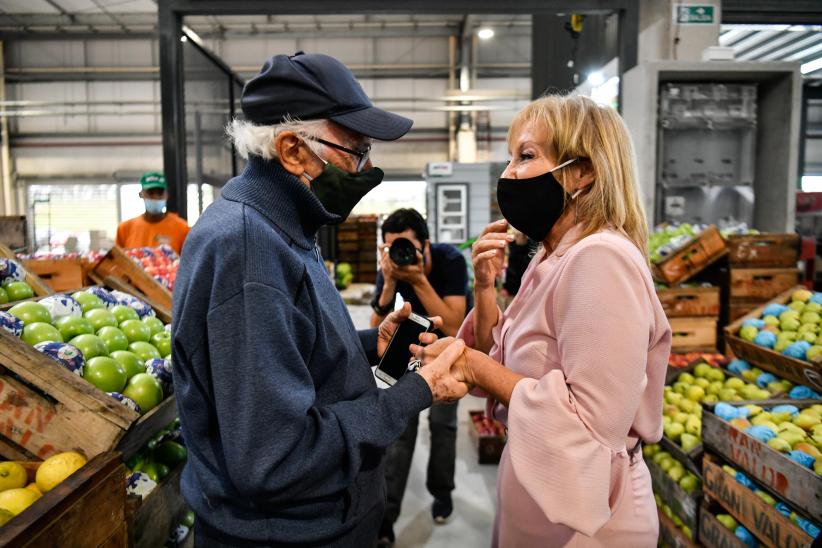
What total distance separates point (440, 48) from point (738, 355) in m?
14.1

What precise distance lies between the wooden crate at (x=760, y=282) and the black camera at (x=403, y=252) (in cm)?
224

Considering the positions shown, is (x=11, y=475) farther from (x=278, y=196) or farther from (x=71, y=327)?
(x=278, y=196)

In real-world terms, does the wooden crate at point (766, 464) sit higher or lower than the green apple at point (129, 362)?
lower

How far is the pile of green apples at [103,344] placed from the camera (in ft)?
5.48

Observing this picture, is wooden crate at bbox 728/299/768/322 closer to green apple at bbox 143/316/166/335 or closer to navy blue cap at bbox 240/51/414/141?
navy blue cap at bbox 240/51/414/141

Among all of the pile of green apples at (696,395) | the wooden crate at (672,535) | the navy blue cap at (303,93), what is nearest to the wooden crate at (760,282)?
the pile of green apples at (696,395)

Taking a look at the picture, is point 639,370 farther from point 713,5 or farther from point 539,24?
point 539,24

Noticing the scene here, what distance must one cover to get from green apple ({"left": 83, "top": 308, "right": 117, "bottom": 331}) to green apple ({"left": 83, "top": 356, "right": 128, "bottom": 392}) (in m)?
0.30

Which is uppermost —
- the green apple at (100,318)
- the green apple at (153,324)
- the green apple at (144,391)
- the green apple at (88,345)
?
the green apple at (100,318)

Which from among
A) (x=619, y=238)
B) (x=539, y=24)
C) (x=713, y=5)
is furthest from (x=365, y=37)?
(x=619, y=238)

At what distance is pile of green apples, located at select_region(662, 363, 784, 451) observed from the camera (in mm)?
2615

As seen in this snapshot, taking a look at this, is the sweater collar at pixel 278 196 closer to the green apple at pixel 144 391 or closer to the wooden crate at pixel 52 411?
the wooden crate at pixel 52 411

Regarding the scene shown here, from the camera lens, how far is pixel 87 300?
2.11m

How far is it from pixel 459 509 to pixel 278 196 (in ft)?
9.00
